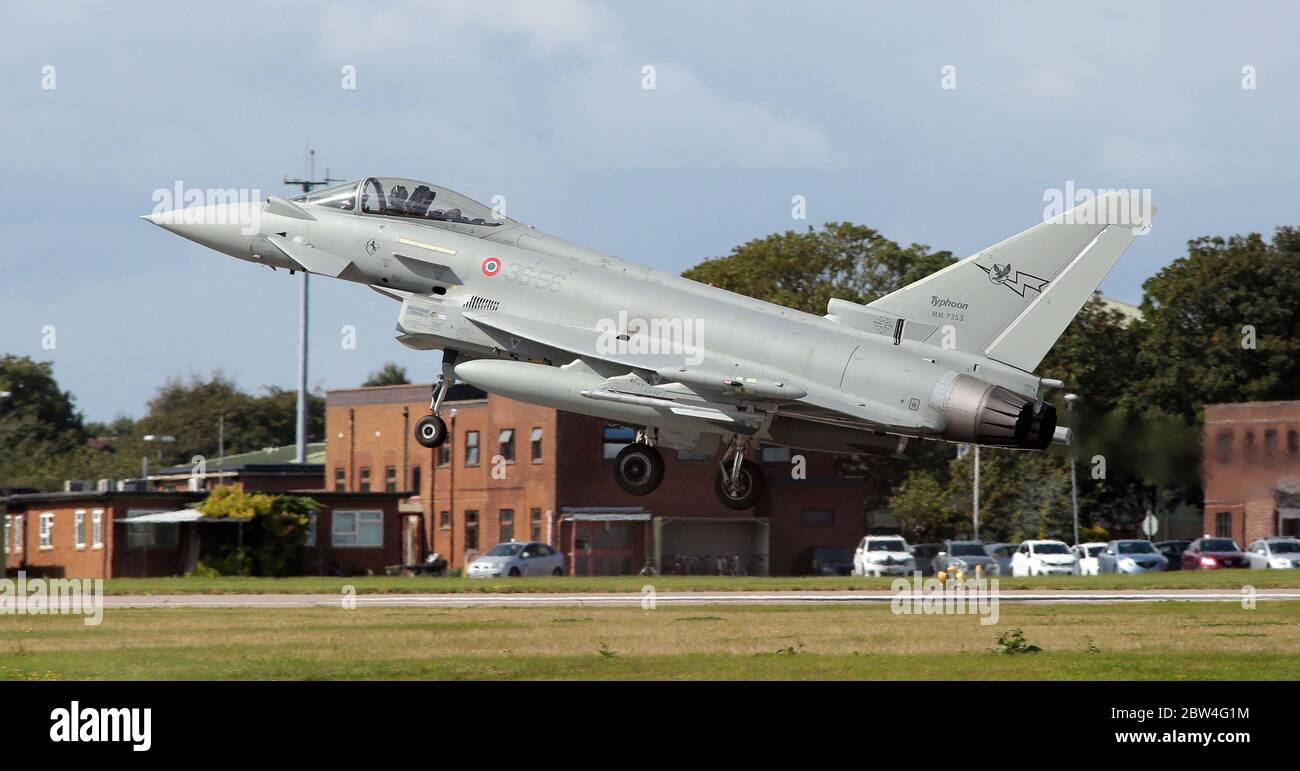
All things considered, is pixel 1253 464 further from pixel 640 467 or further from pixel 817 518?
pixel 817 518

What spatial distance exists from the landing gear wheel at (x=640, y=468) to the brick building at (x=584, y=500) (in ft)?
139

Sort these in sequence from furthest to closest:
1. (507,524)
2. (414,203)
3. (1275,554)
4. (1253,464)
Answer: (507,524) < (1275,554) < (1253,464) < (414,203)

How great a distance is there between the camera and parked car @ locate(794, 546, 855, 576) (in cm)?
7500

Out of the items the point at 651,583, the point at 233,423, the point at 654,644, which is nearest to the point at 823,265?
the point at 651,583

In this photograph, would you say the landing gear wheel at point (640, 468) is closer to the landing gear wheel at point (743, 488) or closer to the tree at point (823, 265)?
the landing gear wheel at point (743, 488)

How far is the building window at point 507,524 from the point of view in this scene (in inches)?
2972

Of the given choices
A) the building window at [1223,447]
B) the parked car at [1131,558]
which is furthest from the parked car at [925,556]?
the building window at [1223,447]

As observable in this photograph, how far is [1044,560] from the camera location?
63.8 metres

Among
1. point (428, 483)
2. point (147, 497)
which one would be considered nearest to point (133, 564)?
point (147, 497)

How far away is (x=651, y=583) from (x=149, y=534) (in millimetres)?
25793

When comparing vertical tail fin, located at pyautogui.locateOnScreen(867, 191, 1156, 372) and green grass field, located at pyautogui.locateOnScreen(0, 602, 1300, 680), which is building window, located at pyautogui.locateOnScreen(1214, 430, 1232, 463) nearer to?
green grass field, located at pyautogui.locateOnScreen(0, 602, 1300, 680)

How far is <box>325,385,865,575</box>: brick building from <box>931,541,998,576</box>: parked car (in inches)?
422
